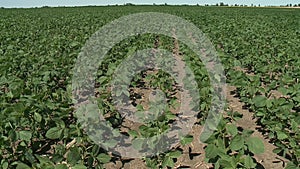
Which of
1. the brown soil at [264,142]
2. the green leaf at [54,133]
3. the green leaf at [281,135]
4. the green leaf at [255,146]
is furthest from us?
the brown soil at [264,142]

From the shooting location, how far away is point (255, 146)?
2580 mm

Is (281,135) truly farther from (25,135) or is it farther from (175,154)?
(25,135)

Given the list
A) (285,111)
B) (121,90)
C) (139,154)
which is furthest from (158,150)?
(121,90)

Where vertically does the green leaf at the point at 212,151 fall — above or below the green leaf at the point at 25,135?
below

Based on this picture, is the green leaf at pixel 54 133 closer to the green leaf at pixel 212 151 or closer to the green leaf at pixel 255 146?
the green leaf at pixel 212 151

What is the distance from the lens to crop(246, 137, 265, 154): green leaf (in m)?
2.55

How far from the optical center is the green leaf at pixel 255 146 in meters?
2.55

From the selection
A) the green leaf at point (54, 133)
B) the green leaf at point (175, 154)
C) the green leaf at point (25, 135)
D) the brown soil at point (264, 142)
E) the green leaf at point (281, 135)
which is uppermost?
the green leaf at point (54, 133)

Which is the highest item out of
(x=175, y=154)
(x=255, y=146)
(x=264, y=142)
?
(x=255, y=146)

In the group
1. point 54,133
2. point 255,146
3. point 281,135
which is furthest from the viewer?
point 281,135

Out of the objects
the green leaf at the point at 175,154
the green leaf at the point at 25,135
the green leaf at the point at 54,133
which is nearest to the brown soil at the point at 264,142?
the green leaf at the point at 175,154

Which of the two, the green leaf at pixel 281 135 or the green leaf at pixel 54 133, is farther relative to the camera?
the green leaf at pixel 281 135

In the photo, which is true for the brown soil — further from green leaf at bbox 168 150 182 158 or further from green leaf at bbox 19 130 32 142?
green leaf at bbox 19 130 32 142

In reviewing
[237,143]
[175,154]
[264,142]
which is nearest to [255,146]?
[237,143]
